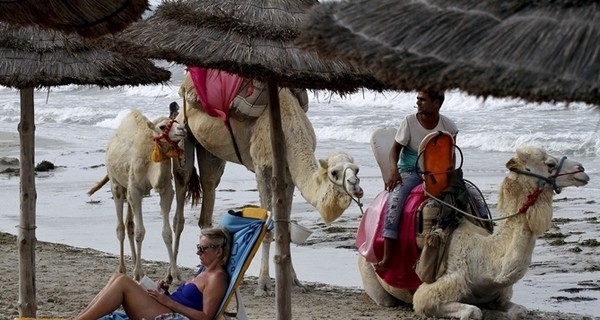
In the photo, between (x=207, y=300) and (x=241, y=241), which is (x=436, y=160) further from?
(x=207, y=300)

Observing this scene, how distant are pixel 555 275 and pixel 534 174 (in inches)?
126

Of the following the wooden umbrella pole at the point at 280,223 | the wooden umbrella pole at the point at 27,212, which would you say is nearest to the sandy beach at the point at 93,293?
the wooden umbrella pole at the point at 27,212

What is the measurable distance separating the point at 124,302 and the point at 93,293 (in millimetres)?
3756

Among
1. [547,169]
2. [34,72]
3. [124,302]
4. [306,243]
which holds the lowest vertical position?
[306,243]

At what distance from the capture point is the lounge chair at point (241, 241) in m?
8.84

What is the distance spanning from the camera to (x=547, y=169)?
32.9 feet

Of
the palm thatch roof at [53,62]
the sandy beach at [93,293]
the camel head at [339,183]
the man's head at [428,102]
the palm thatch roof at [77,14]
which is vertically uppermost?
the palm thatch roof at [77,14]

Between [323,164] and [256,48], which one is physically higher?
[256,48]

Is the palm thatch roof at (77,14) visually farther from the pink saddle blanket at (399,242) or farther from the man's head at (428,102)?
the pink saddle blanket at (399,242)

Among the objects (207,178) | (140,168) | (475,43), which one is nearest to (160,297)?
(475,43)

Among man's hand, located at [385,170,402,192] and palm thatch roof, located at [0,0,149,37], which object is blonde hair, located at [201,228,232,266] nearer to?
man's hand, located at [385,170,402,192]

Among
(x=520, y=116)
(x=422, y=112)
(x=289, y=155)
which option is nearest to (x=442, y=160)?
(x=422, y=112)

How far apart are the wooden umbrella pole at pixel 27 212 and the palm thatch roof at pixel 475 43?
16.4 ft

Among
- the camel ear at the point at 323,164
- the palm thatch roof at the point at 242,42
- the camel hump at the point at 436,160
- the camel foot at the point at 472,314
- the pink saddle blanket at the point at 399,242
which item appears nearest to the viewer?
the palm thatch roof at the point at 242,42
